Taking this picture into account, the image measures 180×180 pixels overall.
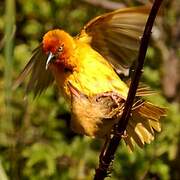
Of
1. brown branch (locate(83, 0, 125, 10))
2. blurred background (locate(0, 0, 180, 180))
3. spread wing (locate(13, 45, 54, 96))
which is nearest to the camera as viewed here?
spread wing (locate(13, 45, 54, 96))

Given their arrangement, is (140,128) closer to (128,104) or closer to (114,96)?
(114,96)

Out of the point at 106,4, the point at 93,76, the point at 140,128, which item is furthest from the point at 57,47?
the point at 106,4

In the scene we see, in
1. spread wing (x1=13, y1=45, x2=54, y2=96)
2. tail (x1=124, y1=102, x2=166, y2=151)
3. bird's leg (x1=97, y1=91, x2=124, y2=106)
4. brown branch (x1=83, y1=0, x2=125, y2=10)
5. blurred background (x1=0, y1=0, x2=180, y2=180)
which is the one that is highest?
bird's leg (x1=97, y1=91, x2=124, y2=106)

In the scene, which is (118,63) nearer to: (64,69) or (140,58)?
(64,69)

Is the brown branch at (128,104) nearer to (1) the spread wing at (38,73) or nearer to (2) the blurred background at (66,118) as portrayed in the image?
(1) the spread wing at (38,73)

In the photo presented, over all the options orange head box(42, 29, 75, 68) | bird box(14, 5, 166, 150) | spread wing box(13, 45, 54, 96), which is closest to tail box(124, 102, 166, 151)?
bird box(14, 5, 166, 150)

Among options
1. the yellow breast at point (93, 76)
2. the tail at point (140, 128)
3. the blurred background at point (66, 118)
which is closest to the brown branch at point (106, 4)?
the blurred background at point (66, 118)

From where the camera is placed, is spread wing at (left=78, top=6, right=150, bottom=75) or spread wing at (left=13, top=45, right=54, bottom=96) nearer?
spread wing at (left=78, top=6, right=150, bottom=75)

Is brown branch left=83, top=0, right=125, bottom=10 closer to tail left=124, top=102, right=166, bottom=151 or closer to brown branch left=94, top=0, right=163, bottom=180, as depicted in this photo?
tail left=124, top=102, right=166, bottom=151
